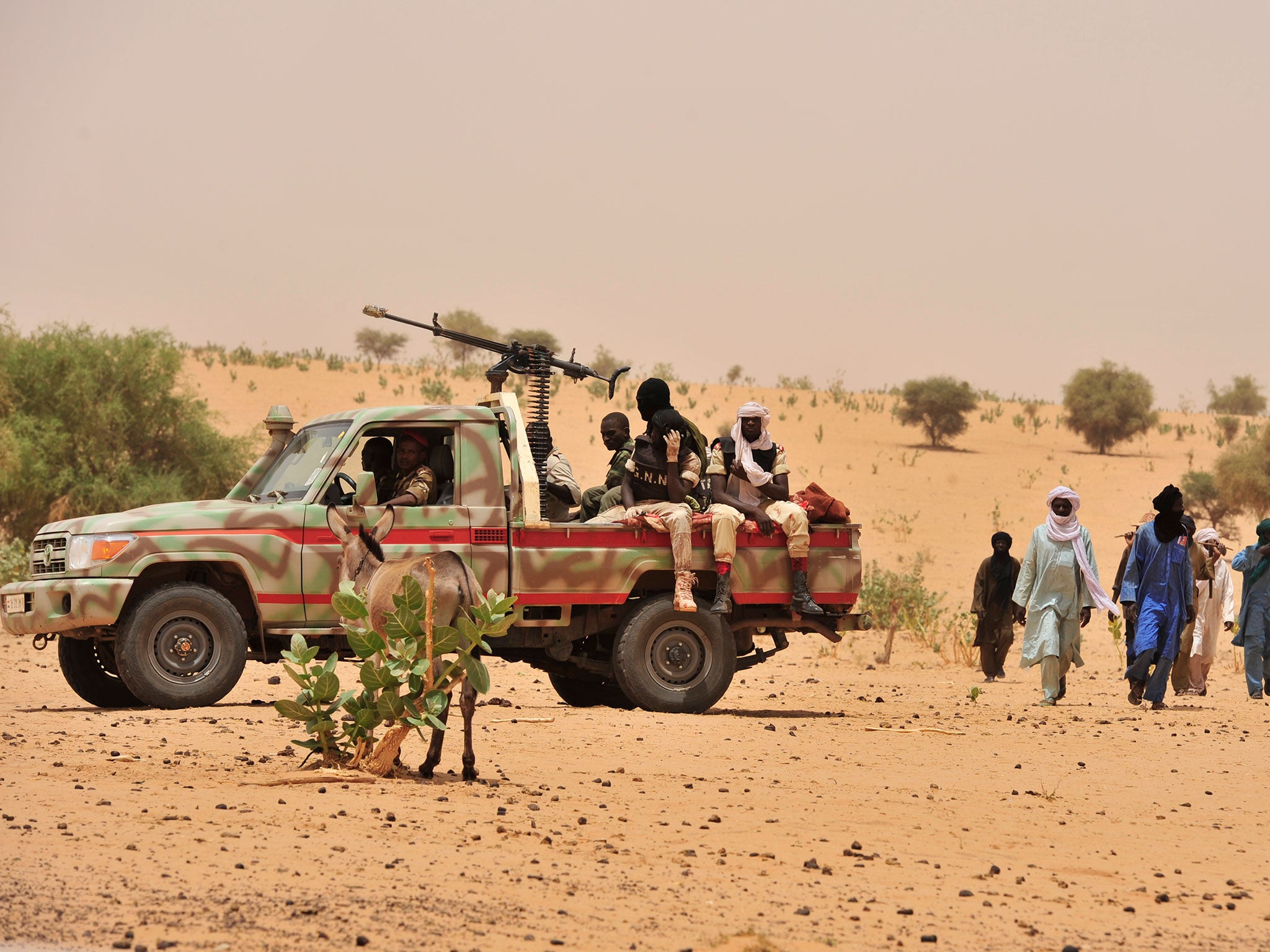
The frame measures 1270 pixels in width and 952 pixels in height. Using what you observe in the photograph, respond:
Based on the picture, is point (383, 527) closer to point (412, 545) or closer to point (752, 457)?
point (412, 545)

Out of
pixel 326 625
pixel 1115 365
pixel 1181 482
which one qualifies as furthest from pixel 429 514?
pixel 1115 365

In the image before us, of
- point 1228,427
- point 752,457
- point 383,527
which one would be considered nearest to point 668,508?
point 752,457

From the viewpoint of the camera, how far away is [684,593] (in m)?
10.9

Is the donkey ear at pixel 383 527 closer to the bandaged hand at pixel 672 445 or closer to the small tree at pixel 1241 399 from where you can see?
the bandaged hand at pixel 672 445

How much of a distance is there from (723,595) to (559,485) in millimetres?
1492

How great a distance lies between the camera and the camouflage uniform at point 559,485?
11.4m

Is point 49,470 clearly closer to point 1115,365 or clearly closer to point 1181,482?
point 1181,482

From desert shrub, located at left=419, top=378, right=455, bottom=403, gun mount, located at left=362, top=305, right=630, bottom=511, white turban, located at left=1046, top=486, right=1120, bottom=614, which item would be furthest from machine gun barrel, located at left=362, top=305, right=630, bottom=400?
desert shrub, located at left=419, top=378, right=455, bottom=403

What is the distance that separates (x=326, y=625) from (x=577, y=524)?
1863 millimetres

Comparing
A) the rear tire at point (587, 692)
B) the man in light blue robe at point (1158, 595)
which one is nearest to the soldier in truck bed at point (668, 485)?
the rear tire at point (587, 692)

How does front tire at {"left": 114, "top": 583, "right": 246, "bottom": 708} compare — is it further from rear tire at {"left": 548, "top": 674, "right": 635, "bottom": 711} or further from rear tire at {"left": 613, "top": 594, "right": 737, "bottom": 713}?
rear tire at {"left": 548, "top": 674, "right": 635, "bottom": 711}

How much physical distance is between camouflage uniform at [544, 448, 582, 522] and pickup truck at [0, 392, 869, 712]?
1.43ft

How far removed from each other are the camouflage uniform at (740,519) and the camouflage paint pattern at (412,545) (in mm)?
154

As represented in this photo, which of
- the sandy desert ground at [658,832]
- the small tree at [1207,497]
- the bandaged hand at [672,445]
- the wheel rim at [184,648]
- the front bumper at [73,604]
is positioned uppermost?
the small tree at [1207,497]
